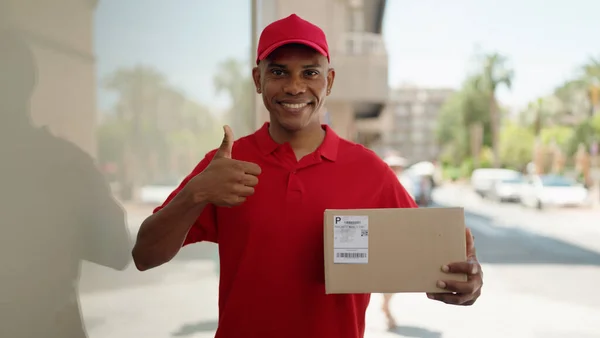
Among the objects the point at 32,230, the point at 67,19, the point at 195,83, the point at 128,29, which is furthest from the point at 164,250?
the point at 195,83

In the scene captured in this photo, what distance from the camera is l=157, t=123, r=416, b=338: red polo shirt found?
1215mm

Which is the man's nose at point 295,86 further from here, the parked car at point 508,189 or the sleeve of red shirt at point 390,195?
the parked car at point 508,189

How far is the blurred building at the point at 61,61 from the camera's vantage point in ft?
3.64

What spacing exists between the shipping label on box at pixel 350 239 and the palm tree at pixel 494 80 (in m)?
39.9

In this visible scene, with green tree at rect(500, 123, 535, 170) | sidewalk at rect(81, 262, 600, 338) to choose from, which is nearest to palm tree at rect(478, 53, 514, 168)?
green tree at rect(500, 123, 535, 170)

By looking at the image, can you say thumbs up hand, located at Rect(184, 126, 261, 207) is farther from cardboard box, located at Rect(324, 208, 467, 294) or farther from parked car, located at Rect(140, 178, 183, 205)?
parked car, located at Rect(140, 178, 183, 205)

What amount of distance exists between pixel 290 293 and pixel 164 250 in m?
0.27

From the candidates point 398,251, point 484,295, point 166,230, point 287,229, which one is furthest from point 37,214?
point 484,295

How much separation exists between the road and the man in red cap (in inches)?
13.2

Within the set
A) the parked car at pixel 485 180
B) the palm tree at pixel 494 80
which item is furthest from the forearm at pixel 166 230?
the palm tree at pixel 494 80

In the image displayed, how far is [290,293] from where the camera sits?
1.22 meters

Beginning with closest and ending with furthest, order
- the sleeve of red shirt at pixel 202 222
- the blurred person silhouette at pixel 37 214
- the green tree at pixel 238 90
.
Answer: the blurred person silhouette at pixel 37 214 → the sleeve of red shirt at pixel 202 222 → the green tree at pixel 238 90

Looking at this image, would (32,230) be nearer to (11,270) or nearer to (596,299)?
(11,270)

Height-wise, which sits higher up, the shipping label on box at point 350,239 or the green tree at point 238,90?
the green tree at point 238,90
